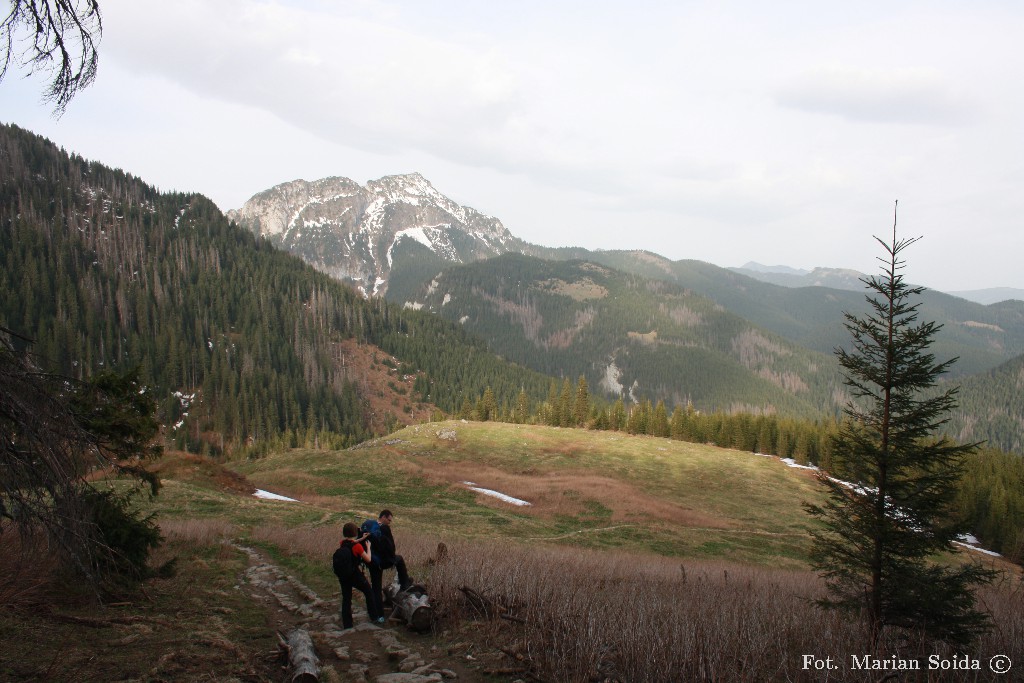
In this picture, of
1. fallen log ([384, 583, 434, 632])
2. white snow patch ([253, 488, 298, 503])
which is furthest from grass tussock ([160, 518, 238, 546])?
white snow patch ([253, 488, 298, 503])

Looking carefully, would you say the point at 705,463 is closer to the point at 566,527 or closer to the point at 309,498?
A: the point at 566,527

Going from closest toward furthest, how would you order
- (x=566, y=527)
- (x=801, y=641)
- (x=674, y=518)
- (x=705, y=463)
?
(x=801, y=641) < (x=566, y=527) < (x=674, y=518) < (x=705, y=463)

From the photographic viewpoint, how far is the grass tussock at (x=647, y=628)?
733 cm

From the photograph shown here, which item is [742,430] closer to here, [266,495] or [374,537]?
[266,495]

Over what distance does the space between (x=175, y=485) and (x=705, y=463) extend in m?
54.3

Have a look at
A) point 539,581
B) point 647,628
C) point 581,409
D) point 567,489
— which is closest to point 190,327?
point 581,409

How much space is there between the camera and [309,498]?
3681cm

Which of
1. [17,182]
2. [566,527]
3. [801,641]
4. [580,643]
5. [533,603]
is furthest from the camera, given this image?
[17,182]

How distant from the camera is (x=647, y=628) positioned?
810cm

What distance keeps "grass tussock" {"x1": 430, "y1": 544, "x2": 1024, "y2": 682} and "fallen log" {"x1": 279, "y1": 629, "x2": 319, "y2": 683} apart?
2868 mm

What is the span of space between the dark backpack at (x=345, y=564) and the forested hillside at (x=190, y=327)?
317ft

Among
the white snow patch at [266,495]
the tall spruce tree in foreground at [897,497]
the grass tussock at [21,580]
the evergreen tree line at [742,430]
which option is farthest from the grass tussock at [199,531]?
the evergreen tree line at [742,430]

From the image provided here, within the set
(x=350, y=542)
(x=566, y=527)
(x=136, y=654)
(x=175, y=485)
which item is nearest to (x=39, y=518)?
(x=136, y=654)

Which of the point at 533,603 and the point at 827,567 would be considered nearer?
the point at 533,603
